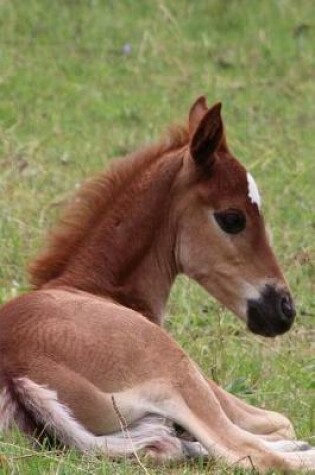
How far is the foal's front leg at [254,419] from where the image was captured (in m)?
6.03

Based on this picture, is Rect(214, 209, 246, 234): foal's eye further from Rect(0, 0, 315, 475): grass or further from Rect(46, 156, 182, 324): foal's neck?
Rect(0, 0, 315, 475): grass

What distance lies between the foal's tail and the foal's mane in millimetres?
982

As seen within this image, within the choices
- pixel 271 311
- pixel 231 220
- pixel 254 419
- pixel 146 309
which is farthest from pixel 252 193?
pixel 254 419

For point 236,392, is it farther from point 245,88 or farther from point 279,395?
point 245,88

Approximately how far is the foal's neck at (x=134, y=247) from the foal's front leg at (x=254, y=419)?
22.0 inches

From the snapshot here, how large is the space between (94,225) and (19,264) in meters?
1.74

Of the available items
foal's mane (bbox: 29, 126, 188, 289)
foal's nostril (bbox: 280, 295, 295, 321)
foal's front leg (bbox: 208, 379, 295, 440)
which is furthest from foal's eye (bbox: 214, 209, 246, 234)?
foal's front leg (bbox: 208, 379, 295, 440)

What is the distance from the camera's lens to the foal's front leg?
6.03 metres

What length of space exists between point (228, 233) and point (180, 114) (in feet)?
15.6

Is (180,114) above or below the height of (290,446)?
below

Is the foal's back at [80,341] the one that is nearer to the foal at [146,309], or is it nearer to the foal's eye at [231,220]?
the foal at [146,309]

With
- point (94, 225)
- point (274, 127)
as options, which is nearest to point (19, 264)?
point (94, 225)

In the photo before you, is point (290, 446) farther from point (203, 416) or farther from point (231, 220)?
point (231, 220)

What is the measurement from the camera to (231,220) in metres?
6.21
